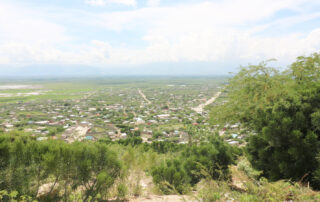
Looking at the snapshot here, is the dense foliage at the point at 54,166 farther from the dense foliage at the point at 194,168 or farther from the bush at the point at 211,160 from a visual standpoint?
the bush at the point at 211,160

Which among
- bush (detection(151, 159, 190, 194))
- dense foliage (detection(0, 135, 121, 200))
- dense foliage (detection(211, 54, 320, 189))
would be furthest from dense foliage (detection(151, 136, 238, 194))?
dense foliage (detection(0, 135, 121, 200))

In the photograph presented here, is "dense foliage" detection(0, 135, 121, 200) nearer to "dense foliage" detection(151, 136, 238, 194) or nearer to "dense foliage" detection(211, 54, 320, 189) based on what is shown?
"dense foliage" detection(151, 136, 238, 194)

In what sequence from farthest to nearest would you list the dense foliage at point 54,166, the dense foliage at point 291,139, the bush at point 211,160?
the bush at point 211,160
the dense foliage at point 291,139
the dense foliage at point 54,166

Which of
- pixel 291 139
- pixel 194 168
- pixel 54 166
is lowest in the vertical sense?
pixel 194 168

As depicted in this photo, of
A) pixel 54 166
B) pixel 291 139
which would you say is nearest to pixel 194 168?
pixel 291 139

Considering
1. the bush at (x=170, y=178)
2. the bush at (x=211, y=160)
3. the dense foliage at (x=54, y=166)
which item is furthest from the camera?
the bush at (x=211, y=160)

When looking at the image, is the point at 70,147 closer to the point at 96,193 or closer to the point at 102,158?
the point at 102,158

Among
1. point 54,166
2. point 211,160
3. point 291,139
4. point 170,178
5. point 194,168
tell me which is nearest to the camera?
point 54,166

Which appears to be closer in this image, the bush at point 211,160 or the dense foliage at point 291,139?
the dense foliage at point 291,139

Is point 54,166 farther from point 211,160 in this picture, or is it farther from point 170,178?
point 211,160

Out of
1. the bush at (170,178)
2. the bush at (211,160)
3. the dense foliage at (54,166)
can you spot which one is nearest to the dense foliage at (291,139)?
the bush at (211,160)

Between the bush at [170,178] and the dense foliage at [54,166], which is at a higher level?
the dense foliage at [54,166]
